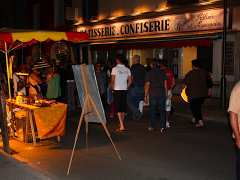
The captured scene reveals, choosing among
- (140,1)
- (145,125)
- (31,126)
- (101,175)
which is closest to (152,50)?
(140,1)

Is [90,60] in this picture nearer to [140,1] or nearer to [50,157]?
[140,1]

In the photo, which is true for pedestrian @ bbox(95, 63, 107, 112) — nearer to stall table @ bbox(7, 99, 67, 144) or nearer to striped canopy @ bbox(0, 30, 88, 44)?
striped canopy @ bbox(0, 30, 88, 44)

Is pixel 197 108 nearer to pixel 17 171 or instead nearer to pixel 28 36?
pixel 28 36

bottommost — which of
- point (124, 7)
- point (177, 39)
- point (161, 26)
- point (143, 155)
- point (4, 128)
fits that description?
point (143, 155)

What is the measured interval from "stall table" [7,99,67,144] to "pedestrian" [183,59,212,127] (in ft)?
11.5

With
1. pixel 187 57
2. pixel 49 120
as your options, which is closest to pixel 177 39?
pixel 187 57

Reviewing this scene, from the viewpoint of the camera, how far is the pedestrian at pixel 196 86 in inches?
444

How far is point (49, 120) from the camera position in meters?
9.30

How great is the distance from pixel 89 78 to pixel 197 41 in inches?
408

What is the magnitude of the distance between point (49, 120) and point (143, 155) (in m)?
2.23

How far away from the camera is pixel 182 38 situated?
1853 cm

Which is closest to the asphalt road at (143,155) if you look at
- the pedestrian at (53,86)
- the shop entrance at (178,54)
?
the pedestrian at (53,86)

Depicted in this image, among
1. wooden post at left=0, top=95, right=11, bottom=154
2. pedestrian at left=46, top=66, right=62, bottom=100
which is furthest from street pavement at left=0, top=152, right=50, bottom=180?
pedestrian at left=46, top=66, right=62, bottom=100

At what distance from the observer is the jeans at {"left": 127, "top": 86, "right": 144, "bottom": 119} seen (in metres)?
13.0
